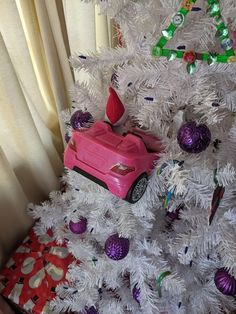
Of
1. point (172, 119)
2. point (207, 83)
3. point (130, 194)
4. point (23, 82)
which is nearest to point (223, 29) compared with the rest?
point (207, 83)

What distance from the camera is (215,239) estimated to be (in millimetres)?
746

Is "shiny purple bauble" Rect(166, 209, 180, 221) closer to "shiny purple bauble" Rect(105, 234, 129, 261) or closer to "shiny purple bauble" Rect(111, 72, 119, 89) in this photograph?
"shiny purple bauble" Rect(105, 234, 129, 261)

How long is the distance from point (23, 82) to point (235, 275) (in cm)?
82

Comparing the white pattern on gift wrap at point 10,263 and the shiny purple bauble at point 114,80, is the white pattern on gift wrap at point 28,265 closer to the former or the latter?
the white pattern on gift wrap at point 10,263

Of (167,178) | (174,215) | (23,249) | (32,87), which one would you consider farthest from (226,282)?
(32,87)

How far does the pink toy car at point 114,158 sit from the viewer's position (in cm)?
62

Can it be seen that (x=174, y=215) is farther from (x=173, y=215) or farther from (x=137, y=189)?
(x=137, y=189)

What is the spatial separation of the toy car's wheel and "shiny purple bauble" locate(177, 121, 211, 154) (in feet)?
0.39

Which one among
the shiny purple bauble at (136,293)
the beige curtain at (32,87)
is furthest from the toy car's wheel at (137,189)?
the beige curtain at (32,87)

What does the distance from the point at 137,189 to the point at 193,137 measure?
168 millimetres

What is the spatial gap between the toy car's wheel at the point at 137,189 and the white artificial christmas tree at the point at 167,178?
0.08ft

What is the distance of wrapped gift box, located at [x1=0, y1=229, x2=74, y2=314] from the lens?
1.01 metres

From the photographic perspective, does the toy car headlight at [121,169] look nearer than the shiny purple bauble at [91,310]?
Yes

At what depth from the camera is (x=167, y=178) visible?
0.64m
